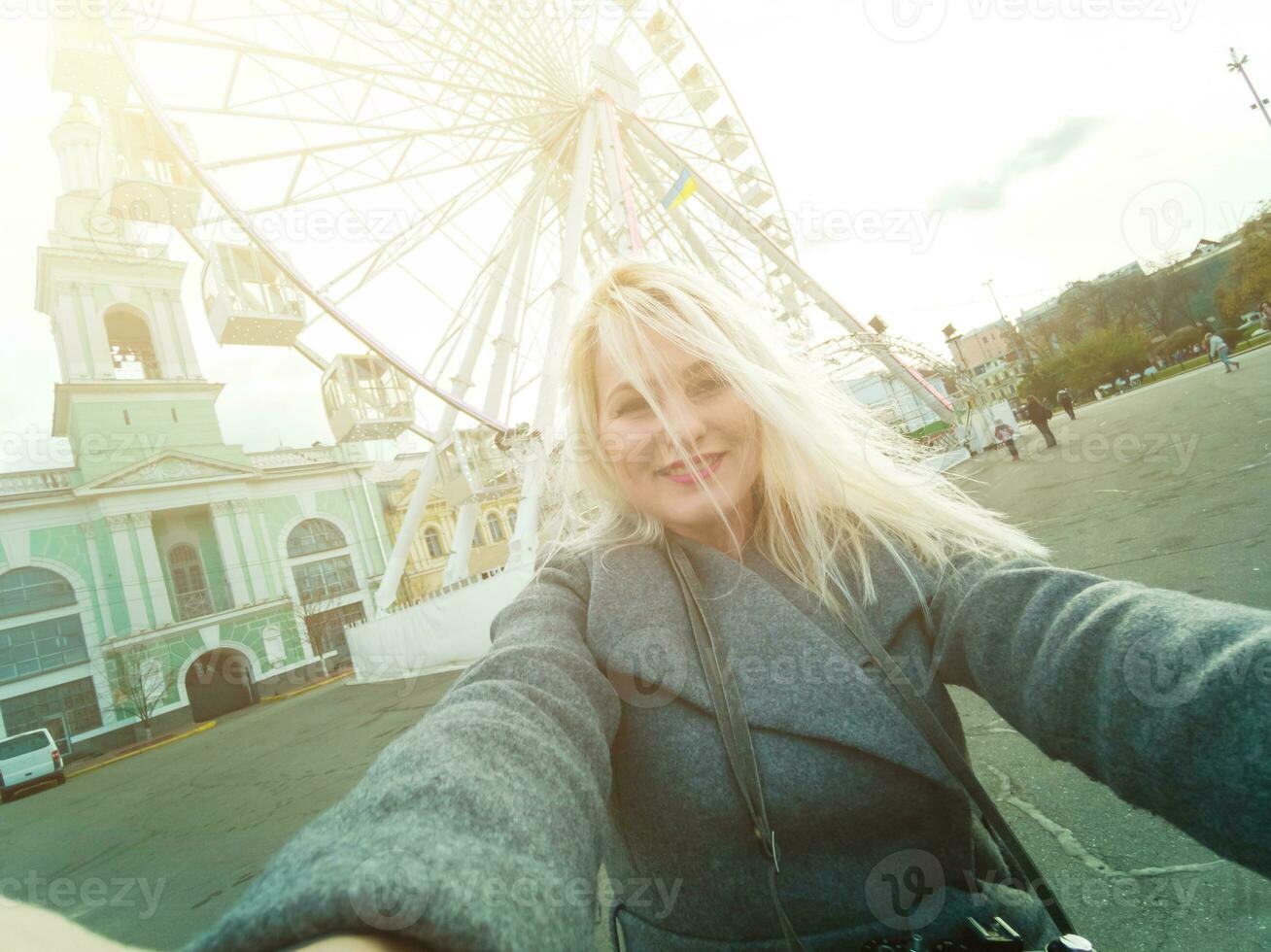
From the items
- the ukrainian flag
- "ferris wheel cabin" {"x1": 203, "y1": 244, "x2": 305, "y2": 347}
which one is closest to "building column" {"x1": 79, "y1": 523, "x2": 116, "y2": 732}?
"ferris wheel cabin" {"x1": 203, "y1": 244, "x2": 305, "y2": 347}

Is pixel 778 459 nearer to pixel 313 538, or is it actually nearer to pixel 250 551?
pixel 250 551

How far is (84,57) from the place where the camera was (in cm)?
752

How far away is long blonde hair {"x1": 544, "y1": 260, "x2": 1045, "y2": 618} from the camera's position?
1.39 m

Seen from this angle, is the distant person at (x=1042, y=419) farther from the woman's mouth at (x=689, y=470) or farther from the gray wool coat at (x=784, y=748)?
the gray wool coat at (x=784, y=748)

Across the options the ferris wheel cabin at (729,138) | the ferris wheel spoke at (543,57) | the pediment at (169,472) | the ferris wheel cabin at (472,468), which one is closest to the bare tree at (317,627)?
the pediment at (169,472)

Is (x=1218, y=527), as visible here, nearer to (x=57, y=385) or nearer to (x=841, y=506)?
(x=841, y=506)

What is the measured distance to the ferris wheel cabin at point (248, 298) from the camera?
342 inches

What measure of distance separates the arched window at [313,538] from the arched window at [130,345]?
9.08 m

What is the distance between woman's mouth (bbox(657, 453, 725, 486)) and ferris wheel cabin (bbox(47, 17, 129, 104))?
9.91 m

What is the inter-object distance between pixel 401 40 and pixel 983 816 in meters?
11.9

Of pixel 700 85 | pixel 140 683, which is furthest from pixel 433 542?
pixel 700 85

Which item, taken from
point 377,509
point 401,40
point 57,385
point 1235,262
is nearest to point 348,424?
point 401,40

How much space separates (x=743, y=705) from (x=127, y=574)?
31.0m

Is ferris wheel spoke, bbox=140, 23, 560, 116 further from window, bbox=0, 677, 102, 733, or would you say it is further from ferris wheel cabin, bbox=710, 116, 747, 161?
window, bbox=0, 677, 102, 733
